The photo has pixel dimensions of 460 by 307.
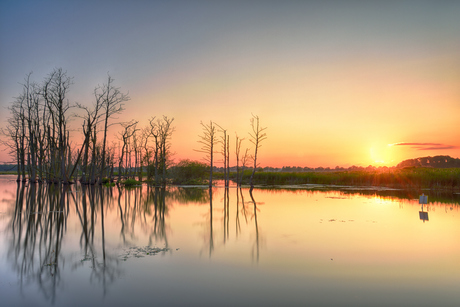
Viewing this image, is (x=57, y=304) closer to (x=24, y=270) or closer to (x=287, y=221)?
(x=24, y=270)

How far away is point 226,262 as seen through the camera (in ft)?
20.1

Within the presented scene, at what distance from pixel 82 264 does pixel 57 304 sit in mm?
1798

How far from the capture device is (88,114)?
30016 mm

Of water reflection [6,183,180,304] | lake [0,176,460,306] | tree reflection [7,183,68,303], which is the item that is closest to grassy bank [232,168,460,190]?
lake [0,176,460,306]

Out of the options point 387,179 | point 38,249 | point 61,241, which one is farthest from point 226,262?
point 387,179

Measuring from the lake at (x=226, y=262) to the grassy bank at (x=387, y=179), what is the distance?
2236 cm

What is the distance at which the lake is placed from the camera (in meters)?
4.50

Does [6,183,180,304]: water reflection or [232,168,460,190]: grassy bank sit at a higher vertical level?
[232,168,460,190]: grassy bank

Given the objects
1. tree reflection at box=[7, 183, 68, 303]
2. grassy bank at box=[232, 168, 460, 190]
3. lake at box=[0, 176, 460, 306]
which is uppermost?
grassy bank at box=[232, 168, 460, 190]

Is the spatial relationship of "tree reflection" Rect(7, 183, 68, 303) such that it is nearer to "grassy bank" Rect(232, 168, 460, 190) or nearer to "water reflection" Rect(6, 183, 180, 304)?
"water reflection" Rect(6, 183, 180, 304)

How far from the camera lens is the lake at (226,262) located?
4504 millimetres

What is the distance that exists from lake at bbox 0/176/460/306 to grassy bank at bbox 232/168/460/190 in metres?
22.4

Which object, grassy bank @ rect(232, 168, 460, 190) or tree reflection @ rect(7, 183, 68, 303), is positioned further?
grassy bank @ rect(232, 168, 460, 190)

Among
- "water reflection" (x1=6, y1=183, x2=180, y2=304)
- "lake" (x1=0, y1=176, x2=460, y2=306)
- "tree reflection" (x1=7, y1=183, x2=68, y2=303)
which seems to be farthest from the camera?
"water reflection" (x1=6, y1=183, x2=180, y2=304)
